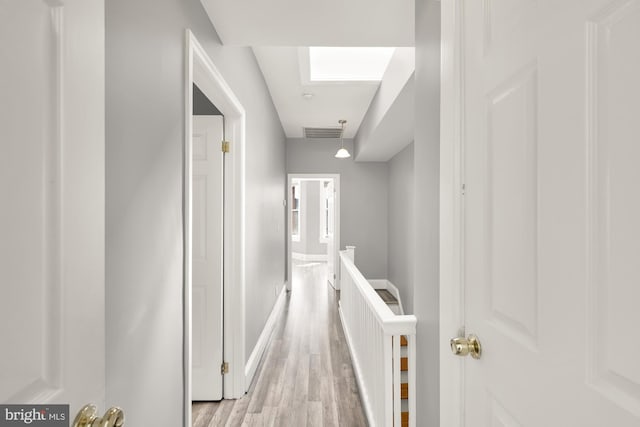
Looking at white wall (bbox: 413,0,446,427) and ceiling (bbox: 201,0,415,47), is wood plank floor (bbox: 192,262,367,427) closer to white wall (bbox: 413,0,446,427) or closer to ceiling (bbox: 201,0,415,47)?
white wall (bbox: 413,0,446,427)

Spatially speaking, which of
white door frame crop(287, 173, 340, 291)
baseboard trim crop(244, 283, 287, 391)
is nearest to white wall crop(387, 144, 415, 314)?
white door frame crop(287, 173, 340, 291)

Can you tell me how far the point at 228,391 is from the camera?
235 cm

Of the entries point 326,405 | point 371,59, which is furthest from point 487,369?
point 371,59

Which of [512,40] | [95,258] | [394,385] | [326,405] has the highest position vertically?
[512,40]

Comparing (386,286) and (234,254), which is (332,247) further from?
(234,254)

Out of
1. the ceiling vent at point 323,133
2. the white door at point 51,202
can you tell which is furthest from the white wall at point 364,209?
the white door at point 51,202

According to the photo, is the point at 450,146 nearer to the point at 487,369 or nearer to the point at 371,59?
the point at 487,369

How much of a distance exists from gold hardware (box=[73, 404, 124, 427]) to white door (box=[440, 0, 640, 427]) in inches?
32.7

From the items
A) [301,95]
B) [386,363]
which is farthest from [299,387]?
[301,95]

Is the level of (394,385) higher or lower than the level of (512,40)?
lower

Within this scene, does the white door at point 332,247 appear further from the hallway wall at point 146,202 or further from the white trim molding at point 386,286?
the hallway wall at point 146,202

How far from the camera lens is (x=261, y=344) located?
121 inches

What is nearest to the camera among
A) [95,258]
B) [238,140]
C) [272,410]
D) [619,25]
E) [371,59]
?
[619,25]

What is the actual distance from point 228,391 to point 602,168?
8.34 feet
